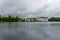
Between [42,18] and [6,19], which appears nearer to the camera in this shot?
[6,19]

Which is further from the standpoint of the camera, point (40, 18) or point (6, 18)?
point (40, 18)

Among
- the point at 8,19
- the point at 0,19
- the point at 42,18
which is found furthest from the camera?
the point at 42,18

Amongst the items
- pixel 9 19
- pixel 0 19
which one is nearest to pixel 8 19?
pixel 9 19

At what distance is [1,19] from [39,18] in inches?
1845

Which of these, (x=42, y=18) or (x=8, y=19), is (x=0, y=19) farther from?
(x=42, y=18)

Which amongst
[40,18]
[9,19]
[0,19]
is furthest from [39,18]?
[0,19]

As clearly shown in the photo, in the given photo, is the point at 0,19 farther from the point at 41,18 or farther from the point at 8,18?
the point at 41,18

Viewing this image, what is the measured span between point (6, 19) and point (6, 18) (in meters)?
1.46

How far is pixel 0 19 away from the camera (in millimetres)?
84688

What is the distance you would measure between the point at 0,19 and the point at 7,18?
18.1 feet

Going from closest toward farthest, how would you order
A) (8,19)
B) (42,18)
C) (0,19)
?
1. (0,19)
2. (8,19)
3. (42,18)

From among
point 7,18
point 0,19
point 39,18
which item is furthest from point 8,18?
point 39,18

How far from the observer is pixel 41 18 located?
122m

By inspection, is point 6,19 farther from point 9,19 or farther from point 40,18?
point 40,18
